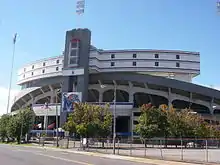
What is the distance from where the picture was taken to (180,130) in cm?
6412

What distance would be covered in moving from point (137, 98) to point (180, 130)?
44741 millimetres

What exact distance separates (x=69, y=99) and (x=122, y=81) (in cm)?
1819

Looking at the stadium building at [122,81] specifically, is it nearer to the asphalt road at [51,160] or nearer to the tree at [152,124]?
the tree at [152,124]

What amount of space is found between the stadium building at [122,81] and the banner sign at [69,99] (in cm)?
179

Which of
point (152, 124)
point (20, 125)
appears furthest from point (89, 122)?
point (20, 125)

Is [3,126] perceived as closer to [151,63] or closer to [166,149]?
[166,149]

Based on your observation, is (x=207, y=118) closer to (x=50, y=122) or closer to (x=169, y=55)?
(x=169, y=55)

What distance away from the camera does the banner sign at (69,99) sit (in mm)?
94375

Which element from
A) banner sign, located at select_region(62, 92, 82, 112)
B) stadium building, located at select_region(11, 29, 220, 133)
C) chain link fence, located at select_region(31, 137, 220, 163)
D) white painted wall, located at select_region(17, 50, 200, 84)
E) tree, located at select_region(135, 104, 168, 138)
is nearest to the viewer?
chain link fence, located at select_region(31, 137, 220, 163)

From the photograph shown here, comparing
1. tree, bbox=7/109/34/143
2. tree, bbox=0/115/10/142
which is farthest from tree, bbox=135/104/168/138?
tree, bbox=0/115/10/142

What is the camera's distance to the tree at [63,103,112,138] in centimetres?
5647

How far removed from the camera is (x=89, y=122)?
57.5 m

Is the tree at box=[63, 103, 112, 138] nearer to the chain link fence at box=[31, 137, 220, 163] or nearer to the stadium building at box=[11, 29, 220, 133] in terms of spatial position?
the chain link fence at box=[31, 137, 220, 163]

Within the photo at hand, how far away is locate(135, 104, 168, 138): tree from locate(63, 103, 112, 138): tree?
6.91m
